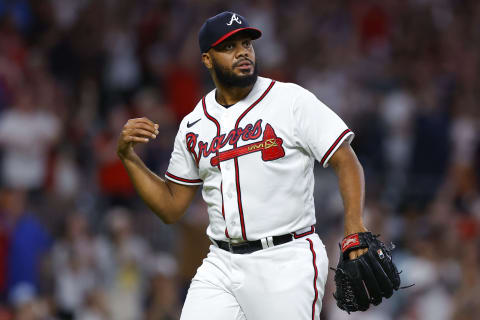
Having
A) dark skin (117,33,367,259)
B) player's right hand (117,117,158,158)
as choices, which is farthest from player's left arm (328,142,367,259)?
player's right hand (117,117,158,158)

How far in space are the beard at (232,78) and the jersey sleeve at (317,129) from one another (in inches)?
11.3

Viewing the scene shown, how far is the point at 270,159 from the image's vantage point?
4371mm

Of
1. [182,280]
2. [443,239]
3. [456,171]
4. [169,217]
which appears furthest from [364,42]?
[169,217]

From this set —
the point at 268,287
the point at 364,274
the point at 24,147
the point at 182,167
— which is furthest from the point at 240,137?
the point at 24,147

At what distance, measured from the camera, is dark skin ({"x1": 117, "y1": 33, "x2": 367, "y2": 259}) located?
4223 millimetres

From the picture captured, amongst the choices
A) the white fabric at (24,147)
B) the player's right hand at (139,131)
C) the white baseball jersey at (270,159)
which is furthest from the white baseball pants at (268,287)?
the white fabric at (24,147)

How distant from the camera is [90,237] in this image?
928 cm

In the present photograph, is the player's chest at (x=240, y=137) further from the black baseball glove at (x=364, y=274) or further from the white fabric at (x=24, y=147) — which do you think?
the white fabric at (x=24, y=147)

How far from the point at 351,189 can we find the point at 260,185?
0.45 m

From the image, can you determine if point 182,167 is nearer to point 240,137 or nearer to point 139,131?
point 139,131

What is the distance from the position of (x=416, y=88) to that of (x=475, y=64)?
3.56ft

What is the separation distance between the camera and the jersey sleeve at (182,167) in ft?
15.7

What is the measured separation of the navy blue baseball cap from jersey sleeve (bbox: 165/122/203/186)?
54 centimetres

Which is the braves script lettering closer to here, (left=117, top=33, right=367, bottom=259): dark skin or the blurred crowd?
(left=117, top=33, right=367, bottom=259): dark skin
